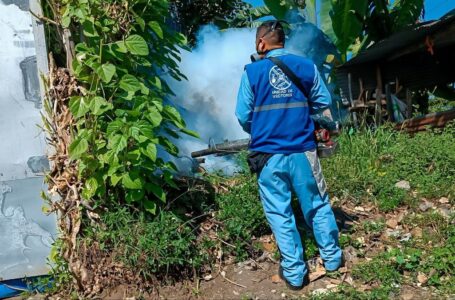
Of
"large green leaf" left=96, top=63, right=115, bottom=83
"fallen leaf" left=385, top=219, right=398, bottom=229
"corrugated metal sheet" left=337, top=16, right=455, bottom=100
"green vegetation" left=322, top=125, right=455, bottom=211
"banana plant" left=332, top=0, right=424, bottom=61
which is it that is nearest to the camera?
"large green leaf" left=96, top=63, right=115, bottom=83

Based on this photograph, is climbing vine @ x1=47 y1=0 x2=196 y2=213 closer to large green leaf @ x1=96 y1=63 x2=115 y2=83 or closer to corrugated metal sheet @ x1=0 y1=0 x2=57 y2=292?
large green leaf @ x1=96 y1=63 x2=115 y2=83

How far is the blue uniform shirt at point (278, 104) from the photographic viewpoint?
3.74m

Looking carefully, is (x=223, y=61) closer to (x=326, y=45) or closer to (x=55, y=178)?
(x=326, y=45)

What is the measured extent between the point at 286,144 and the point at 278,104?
A: 30 cm

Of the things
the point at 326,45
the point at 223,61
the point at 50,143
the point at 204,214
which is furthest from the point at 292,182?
the point at 326,45

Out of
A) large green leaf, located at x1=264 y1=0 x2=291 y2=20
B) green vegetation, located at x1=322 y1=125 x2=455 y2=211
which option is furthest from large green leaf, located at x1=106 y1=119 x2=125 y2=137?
large green leaf, located at x1=264 y1=0 x2=291 y2=20

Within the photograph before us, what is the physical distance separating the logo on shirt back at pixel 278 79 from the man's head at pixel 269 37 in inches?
9.4

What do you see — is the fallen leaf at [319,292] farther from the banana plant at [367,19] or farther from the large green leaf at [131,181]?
the banana plant at [367,19]

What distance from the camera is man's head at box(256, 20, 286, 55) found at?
3889 mm

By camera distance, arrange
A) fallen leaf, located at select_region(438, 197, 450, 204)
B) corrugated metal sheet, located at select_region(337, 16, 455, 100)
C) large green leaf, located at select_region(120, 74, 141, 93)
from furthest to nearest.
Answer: corrugated metal sheet, located at select_region(337, 16, 455, 100) → fallen leaf, located at select_region(438, 197, 450, 204) → large green leaf, located at select_region(120, 74, 141, 93)

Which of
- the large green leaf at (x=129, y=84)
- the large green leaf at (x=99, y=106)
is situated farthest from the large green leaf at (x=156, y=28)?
the large green leaf at (x=99, y=106)

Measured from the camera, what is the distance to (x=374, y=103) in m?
9.65

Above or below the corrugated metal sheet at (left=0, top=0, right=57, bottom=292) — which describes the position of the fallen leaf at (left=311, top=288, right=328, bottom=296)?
below

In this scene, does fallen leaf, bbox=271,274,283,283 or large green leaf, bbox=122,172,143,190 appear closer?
large green leaf, bbox=122,172,143,190
